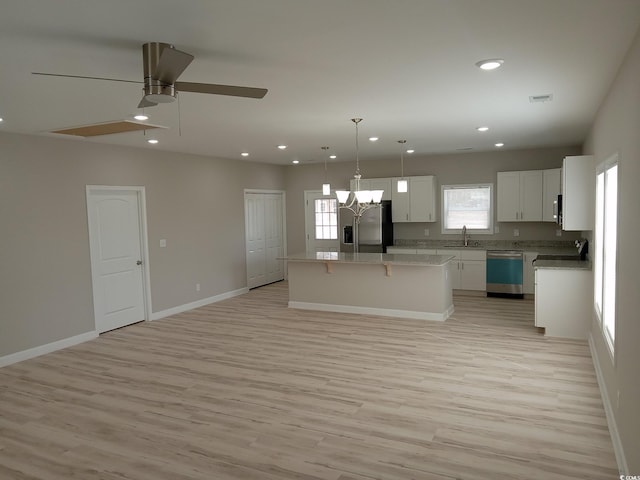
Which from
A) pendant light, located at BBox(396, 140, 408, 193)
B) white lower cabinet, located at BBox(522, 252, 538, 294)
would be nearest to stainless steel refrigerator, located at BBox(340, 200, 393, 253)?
pendant light, located at BBox(396, 140, 408, 193)

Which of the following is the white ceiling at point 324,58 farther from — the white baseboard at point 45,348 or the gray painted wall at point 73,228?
the white baseboard at point 45,348

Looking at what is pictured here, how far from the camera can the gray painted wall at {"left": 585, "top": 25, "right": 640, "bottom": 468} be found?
239 cm

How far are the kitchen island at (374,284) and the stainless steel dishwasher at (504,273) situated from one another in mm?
1335

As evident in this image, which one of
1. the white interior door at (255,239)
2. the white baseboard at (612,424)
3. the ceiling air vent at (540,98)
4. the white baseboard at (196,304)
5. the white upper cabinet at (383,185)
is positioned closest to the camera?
the white baseboard at (612,424)

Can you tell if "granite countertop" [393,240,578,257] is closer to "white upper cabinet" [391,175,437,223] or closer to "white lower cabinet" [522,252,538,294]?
"white lower cabinet" [522,252,538,294]

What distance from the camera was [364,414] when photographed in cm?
356

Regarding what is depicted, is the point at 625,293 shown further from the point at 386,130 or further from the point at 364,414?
the point at 386,130

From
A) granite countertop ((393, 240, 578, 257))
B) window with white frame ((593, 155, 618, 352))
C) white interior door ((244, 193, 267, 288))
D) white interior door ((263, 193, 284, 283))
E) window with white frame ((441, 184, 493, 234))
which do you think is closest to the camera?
window with white frame ((593, 155, 618, 352))

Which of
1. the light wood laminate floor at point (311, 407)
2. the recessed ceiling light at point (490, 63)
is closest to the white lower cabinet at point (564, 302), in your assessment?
the light wood laminate floor at point (311, 407)

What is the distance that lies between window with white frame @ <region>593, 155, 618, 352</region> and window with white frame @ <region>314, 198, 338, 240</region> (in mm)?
5790

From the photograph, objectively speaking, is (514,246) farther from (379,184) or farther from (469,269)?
(379,184)

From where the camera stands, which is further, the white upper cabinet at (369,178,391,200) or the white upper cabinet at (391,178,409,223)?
the white upper cabinet at (369,178,391,200)

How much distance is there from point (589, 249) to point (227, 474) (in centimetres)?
524

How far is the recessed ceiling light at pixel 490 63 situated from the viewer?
2.96 m
